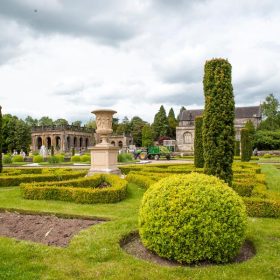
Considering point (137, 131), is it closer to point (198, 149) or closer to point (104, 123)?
point (198, 149)

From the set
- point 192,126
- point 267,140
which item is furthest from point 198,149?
point 192,126

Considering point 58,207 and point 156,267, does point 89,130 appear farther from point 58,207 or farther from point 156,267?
point 156,267

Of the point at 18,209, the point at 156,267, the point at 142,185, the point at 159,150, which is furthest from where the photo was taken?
the point at 159,150

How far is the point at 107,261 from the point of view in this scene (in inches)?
213

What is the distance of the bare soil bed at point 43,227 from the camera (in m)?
6.77

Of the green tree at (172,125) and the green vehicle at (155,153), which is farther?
the green tree at (172,125)

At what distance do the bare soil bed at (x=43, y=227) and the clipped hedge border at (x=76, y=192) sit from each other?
77.7 inches

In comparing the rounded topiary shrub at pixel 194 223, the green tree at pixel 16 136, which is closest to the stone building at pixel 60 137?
the green tree at pixel 16 136

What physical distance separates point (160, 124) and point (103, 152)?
73175mm

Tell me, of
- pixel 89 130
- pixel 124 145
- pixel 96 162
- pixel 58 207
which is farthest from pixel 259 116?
pixel 58 207

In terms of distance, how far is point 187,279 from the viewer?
4.69m

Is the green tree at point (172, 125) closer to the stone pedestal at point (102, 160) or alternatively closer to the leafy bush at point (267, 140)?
the leafy bush at point (267, 140)

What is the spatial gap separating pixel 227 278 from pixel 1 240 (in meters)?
4.42

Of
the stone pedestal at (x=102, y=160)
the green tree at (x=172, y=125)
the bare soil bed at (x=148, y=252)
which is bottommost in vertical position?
the bare soil bed at (x=148, y=252)
